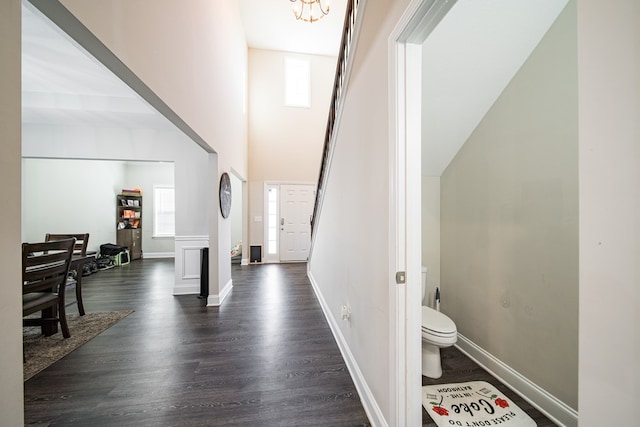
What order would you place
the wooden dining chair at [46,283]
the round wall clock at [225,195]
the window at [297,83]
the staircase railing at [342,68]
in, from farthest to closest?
the window at [297,83], the round wall clock at [225,195], the wooden dining chair at [46,283], the staircase railing at [342,68]

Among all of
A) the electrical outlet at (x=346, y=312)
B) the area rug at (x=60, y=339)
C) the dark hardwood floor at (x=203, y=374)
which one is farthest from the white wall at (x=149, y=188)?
the electrical outlet at (x=346, y=312)

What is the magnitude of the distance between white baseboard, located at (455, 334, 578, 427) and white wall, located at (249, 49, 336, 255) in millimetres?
4778

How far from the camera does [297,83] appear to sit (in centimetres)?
598

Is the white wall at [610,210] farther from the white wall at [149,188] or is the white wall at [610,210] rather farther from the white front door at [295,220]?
the white wall at [149,188]

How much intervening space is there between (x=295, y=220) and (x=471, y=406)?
486 cm

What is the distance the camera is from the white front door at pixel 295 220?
19.1 feet

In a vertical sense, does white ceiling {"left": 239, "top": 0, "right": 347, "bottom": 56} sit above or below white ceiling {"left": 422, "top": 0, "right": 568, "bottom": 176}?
above

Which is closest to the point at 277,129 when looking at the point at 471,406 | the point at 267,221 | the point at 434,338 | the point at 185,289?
the point at 267,221

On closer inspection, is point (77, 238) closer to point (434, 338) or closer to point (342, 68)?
point (342, 68)

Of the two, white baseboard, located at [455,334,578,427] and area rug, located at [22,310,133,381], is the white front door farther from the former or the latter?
white baseboard, located at [455,334,578,427]

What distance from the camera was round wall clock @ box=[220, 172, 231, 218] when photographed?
3.25 metres

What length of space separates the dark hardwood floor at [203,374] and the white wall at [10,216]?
95cm

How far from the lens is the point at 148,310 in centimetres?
288

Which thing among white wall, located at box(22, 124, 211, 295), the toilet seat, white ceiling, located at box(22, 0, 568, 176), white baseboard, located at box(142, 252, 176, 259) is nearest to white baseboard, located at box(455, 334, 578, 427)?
the toilet seat
